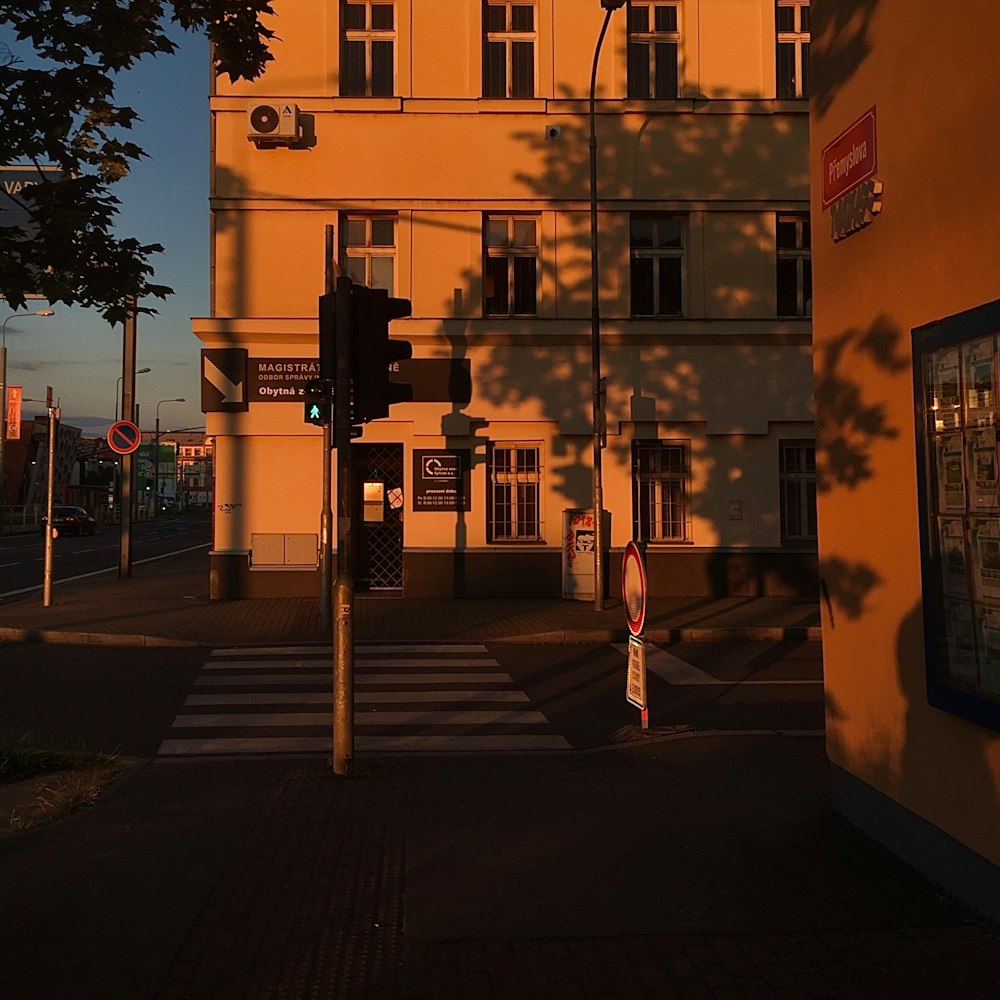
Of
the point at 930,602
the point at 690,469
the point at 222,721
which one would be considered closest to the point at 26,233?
the point at 222,721

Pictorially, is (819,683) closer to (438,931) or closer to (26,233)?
(438,931)

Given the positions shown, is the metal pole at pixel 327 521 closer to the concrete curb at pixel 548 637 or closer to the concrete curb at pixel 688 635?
the concrete curb at pixel 548 637

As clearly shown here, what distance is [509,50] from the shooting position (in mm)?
18734

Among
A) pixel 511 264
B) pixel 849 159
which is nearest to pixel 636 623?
pixel 849 159

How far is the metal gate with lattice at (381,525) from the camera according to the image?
18.8 m

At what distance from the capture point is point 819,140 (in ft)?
19.7

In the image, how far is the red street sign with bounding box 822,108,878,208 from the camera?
5.31 metres

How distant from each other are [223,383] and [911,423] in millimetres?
14774

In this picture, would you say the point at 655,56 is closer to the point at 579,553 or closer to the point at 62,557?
the point at 579,553

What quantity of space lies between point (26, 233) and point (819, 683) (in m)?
8.29

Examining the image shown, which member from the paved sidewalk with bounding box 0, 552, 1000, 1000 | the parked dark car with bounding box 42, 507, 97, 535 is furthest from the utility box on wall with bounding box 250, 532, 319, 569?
the parked dark car with bounding box 42, 507, 97, 535

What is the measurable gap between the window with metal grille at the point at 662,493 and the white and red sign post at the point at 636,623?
10451 mm

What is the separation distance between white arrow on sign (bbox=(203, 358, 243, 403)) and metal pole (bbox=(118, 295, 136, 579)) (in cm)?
470

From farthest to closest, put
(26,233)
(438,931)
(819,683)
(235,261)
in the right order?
(235,261)
(819,683)
(26,233)
(438,931)
